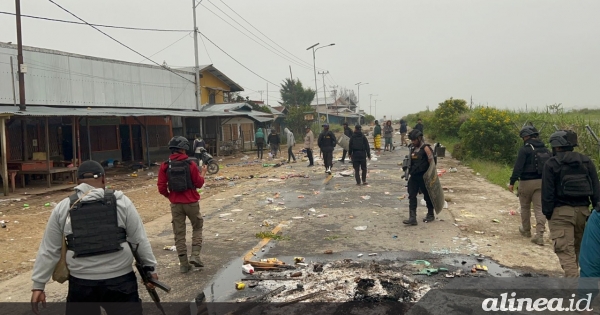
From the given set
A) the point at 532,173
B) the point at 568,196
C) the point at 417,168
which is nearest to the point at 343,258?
the point at 417,168

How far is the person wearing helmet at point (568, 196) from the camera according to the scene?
4.59m

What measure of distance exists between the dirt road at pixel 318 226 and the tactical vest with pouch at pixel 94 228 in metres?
1.92

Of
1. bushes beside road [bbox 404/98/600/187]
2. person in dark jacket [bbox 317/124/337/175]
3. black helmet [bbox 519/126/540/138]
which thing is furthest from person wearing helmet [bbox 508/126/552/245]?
person in dark jacket [bbox 317/124/337/175]

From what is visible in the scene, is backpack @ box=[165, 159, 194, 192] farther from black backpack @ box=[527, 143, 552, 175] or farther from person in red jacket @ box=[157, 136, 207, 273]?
black backpack @ box=[527, 143, 552, 175]

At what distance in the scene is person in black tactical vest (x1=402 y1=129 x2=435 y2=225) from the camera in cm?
811

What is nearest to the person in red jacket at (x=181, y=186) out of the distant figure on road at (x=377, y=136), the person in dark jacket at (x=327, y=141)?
the person in dark jacket at (x=327, y=141)

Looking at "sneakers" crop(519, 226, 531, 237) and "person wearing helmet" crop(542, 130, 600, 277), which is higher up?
"person wearing helmet" crop(542, 130, 600, 277)

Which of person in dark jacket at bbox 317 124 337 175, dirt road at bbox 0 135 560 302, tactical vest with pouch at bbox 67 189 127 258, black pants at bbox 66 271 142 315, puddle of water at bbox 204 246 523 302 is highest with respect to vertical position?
person in dark jacket at bbox 317 124 337 175

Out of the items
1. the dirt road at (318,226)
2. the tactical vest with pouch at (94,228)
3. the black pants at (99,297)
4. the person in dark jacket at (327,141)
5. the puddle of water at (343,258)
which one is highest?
the person in dark jacket at (327,141)

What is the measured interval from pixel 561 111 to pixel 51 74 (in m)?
20.4

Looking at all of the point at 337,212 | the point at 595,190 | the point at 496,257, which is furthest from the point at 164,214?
the point at 595,190

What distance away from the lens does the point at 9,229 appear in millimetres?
9203

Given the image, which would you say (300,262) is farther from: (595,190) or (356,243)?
(595,190)

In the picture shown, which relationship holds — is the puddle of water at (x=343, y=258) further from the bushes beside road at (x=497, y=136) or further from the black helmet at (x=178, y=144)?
the bushes beside road at (x=497, y=136)
